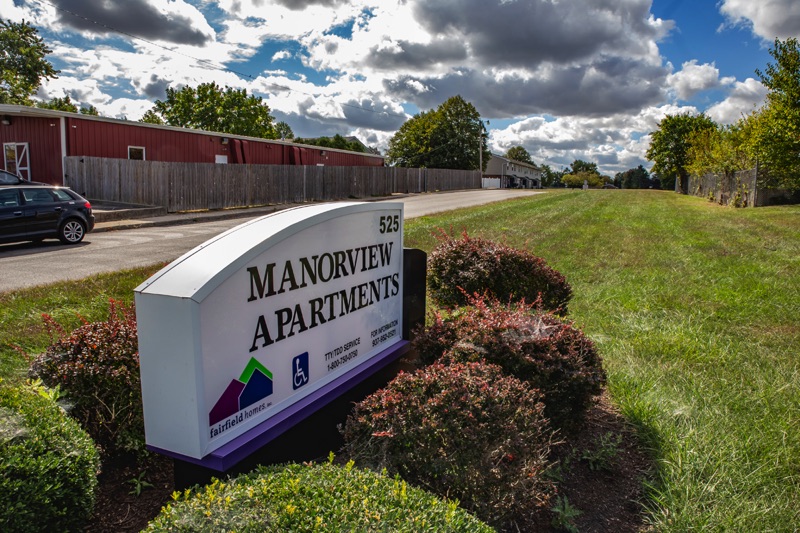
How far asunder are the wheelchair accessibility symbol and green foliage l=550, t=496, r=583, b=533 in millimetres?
1482

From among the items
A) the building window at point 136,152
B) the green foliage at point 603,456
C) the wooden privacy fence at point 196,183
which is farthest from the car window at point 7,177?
the green foliage at point 603,456

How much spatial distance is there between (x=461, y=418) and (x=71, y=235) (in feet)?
47.5

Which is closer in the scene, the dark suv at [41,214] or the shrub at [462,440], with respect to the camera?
the shrub at [462,440]

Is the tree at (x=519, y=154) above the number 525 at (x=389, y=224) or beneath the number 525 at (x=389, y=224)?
above

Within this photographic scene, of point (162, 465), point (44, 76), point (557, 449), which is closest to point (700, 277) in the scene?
point (557, 449)

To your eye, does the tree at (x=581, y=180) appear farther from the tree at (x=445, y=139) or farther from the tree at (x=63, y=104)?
the tree at (x=63, y=104)

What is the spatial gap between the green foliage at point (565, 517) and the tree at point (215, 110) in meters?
67.6

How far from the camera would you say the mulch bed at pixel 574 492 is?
9.56 ft

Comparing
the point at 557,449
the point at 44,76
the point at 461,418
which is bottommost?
the point at 557,449

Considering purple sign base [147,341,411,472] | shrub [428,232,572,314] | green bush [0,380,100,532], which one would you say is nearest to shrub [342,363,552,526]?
purple sign base [147,341,411,472]

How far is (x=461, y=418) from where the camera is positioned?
2.81m

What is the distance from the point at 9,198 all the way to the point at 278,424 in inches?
537

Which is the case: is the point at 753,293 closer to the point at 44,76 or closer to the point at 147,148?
the point at 147,148

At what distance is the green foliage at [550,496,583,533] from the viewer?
282cm
